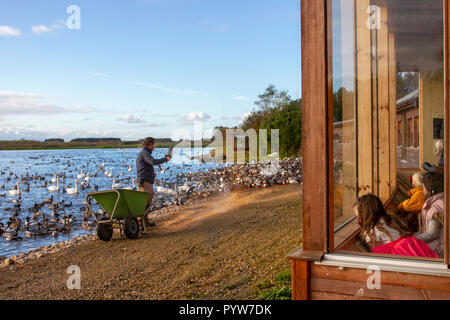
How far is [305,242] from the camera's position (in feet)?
9.63

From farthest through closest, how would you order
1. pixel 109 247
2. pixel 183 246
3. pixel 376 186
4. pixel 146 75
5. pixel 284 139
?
pixel 146 75, pixel 284 139, pixel 109 247, pixel 183 246, pixel 376 186

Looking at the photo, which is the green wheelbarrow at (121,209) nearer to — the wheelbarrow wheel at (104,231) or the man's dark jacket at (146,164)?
the wheelbarrow wheel at (104,231)

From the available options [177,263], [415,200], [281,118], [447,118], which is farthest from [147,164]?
[281,118]

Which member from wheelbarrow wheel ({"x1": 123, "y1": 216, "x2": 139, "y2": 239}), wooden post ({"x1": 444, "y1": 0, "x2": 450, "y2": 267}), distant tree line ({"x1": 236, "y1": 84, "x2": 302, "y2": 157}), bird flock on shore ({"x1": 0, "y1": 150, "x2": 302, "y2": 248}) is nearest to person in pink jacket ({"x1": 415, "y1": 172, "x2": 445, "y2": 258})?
wooden post ({"x1": 444, "y1": 0, "x2": 450, "y2": 267})

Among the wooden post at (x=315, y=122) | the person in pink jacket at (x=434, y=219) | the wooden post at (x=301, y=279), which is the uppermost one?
the wooden post at (x=315, y=122)

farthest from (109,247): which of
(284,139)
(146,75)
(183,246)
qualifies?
(146,75)

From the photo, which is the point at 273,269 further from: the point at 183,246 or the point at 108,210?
the point at 108,210

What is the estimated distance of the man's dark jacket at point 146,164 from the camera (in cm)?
777

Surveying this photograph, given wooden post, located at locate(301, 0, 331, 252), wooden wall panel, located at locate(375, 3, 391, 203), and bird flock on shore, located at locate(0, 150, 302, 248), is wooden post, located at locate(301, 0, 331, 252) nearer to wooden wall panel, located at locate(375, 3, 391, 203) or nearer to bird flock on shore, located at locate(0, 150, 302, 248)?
wooden wall panel, located at locate(375, 3, 391, 203)

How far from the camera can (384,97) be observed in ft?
17.8

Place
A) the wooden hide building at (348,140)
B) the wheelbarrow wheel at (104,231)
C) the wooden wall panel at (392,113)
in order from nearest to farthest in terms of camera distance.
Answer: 1. the wooden hide building at (348,140)
2. the wooden wall panel at (392,113)
3. the wheelbarrow wheel at (104,231)

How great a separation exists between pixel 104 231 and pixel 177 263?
2466mm

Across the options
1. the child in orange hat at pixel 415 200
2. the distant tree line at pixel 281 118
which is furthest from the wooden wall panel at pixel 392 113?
the distant tree line at pixel 281 118
